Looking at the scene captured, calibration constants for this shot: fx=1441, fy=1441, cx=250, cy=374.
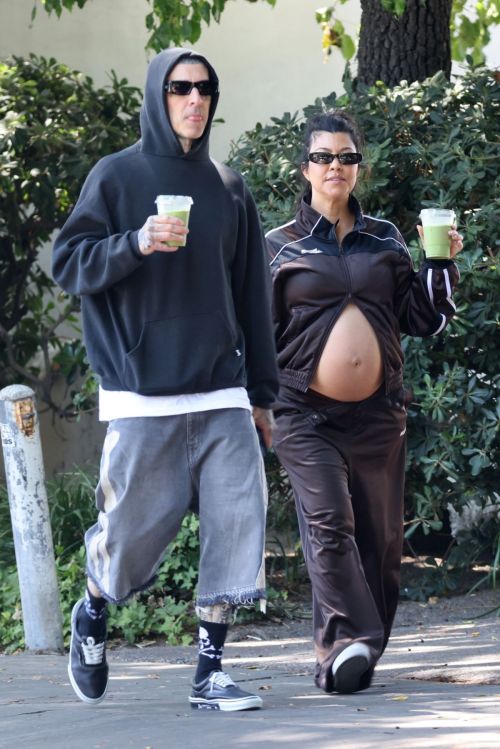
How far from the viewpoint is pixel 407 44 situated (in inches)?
324

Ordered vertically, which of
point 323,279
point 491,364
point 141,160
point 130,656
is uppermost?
point 141,160

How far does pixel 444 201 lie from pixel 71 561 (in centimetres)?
270

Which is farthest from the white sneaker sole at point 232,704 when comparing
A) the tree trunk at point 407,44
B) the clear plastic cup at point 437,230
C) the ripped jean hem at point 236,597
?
the tree trunk at point 407,44

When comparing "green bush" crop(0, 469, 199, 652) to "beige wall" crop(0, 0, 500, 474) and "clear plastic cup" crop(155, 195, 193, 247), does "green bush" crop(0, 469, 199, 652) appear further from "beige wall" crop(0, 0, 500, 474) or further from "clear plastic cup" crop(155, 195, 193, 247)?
"beige wall" crop(0, 0, 500, 474)

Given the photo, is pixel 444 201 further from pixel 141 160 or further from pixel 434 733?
pixel 434 733

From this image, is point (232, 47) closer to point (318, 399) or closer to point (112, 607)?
point (112, 607)

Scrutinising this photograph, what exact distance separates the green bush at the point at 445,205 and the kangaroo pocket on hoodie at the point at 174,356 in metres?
2.48

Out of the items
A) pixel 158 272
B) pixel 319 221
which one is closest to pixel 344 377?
pixel 319 221

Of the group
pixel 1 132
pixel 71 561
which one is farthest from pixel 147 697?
pixel 1 132

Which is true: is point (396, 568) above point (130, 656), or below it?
above

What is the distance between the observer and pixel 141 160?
4703 millimetres

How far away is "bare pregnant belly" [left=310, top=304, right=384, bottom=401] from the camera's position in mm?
5320

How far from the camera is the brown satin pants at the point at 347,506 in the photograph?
5254 mm

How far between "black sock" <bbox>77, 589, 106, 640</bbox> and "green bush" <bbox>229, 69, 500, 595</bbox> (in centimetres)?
252
